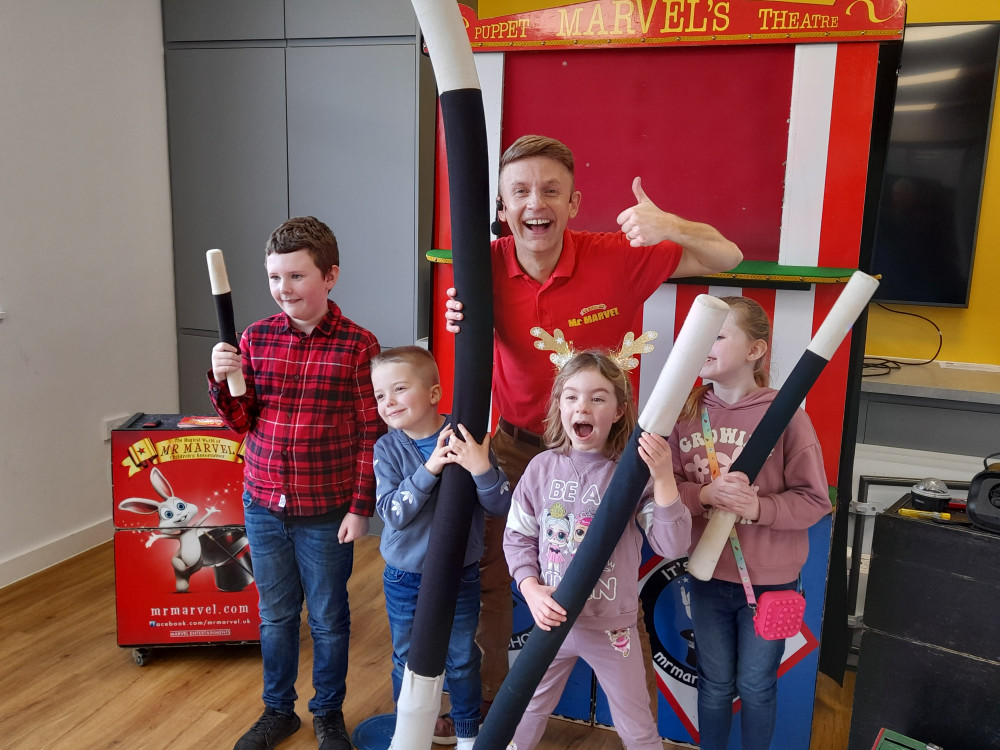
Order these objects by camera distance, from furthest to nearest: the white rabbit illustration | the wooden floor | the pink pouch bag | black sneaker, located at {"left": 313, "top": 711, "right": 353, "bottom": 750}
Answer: the white rabbit illustration → the wooden floor → black sneaker, located at {"left": 313, "top": 711, "right": 353, "bottom": 750} → the pink pouch bag

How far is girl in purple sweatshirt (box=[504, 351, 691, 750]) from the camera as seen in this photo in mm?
1591

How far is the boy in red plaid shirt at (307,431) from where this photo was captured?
188 centimetres

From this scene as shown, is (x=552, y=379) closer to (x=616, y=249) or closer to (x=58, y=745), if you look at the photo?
(x=616, y=249)

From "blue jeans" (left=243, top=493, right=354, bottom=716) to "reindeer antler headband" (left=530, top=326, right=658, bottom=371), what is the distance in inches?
27.2

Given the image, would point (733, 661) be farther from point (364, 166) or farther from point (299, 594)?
point (364, 166)

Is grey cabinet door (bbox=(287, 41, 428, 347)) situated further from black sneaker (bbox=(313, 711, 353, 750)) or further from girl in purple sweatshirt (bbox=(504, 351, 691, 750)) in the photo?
girl in purple sweatshirt (bbox=(504, 351, 691, 750))

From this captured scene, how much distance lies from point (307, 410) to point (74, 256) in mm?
1827

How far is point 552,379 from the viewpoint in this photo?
1.83 meters

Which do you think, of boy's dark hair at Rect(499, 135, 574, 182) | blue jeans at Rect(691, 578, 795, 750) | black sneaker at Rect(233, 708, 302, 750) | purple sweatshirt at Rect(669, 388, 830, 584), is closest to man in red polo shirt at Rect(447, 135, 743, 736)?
boy's dark hair at Rect(499, 135, 574, 182)

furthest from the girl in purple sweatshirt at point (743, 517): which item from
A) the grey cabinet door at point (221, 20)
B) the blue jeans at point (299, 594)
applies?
the grey cabinet door at point (221, 20)

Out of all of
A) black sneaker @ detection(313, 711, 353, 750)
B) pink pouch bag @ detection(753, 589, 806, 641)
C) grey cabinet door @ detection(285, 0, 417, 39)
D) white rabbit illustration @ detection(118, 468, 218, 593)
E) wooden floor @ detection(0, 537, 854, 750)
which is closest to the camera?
pink pouch bag @ detection(753, 589, 806, 641)

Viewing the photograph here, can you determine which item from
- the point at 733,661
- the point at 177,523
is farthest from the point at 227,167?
the point at 733,661

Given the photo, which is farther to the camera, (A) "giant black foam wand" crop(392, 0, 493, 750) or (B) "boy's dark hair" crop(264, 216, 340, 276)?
(B) "boy's dark hair" crop(264, 216, 340, 276)

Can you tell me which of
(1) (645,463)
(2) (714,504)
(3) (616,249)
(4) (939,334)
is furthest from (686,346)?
(4) (939,334)
